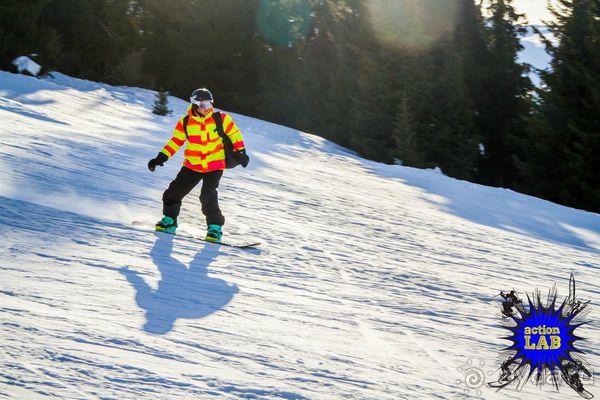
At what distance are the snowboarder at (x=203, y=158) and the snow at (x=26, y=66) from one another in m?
12.4

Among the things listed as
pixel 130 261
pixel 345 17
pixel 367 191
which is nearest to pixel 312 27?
pixel 345 17

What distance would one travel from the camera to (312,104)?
30.3 m

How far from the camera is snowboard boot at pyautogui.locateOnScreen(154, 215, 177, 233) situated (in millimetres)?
5957

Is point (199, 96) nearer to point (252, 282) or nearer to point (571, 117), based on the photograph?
point (252, 282)

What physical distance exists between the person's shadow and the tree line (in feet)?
48.2

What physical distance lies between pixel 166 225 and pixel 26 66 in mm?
13191

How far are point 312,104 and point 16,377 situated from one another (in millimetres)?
27855

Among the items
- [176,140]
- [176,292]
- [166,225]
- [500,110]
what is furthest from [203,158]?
[500,110]

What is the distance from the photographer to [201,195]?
623cm

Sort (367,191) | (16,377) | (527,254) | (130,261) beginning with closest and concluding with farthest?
(16,377) < (130,261) < (527,254) < (367,191)

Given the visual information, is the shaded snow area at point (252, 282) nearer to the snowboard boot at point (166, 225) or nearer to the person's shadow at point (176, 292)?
the person's shadow at point (176, 292)

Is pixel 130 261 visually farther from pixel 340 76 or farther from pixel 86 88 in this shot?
pixel 340 76

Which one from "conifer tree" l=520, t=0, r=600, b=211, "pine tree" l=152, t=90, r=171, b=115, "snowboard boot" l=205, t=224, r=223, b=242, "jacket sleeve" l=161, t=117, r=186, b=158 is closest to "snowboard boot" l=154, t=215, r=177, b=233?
"snowboard boot" l=205, t=224, r=223, b=242
